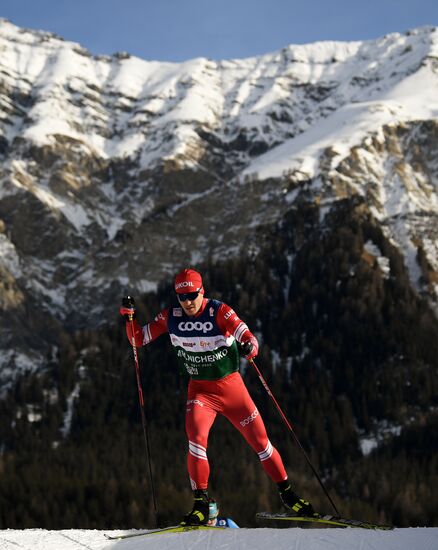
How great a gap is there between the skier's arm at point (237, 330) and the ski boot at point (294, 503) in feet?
9.89

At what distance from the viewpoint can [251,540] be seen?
12922 mm

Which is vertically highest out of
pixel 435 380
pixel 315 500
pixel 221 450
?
pixel 435 380

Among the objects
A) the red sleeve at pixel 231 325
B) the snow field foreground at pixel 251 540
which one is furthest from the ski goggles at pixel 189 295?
the snow field foreground at pixel 251 540

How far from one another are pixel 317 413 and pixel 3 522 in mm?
90356

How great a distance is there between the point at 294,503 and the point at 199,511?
6.46ft

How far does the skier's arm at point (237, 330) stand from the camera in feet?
47.1

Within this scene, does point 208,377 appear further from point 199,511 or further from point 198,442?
point 199,511

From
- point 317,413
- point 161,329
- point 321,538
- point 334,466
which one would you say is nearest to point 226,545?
point 321,538

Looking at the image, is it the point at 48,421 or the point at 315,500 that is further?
the point at 48,421

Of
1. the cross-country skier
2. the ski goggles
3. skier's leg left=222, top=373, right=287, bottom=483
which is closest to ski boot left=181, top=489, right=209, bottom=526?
the cross-country skier

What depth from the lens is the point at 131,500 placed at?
133 meters

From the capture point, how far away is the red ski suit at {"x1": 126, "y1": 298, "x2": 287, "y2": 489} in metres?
14.6

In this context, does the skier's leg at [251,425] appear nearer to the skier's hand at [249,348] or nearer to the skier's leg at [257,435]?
the skier's leg at [257,435]

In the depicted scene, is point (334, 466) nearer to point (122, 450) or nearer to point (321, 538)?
point (122, 450)
